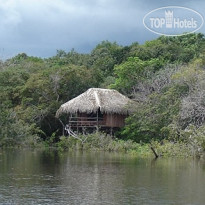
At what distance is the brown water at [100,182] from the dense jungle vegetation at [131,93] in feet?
14.8

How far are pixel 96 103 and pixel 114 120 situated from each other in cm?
170

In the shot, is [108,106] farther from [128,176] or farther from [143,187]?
[143,187]

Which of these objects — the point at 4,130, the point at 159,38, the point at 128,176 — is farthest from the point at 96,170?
the point at 159,38

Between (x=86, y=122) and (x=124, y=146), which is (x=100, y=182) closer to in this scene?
(x=124, y=146)

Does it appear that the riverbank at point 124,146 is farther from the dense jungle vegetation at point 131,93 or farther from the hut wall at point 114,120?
the hut wall at point 114,120

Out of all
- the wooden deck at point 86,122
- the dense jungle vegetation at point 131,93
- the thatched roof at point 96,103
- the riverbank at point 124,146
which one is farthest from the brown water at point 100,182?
the wooden deck at point 86,122

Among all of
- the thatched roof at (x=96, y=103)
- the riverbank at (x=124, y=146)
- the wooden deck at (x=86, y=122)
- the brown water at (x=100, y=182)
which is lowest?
the brown water at (x=100, y=182)

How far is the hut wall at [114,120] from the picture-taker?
31.9m

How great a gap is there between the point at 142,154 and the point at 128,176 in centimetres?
942

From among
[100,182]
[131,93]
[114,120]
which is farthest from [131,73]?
[100,182]

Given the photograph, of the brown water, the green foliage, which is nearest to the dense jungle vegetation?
the green foliage

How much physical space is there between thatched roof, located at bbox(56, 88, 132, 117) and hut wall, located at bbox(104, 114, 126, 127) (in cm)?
61

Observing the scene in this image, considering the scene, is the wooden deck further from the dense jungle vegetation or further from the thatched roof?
the dense jungle vegetation

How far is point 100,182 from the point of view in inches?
602
